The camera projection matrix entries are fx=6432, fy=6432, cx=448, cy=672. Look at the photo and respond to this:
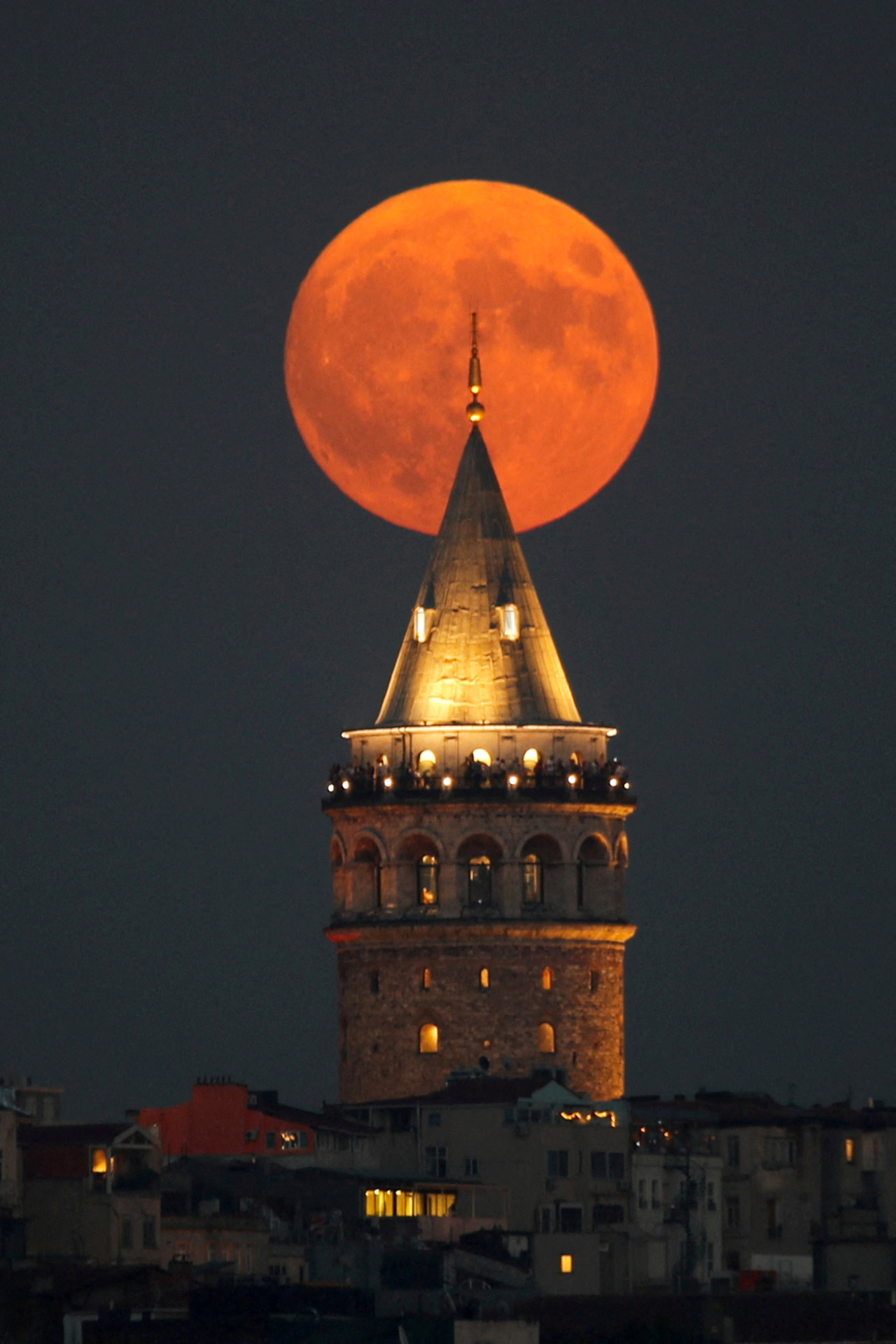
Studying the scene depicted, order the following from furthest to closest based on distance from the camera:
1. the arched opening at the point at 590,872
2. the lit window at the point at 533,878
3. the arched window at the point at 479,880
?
the arched opening at the point at 590,872, the lit window at the point at 533,878, the arched window at the point at 479,880

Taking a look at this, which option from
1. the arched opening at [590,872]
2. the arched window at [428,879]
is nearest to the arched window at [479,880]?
the arched window at [428,879]

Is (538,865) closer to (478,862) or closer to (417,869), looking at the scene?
(478,862)

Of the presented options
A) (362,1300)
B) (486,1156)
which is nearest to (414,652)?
(486,1156)

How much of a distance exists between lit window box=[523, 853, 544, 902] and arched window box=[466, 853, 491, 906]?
2.97 feet

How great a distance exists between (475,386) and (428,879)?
13.7 meters

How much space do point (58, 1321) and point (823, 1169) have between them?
30.6m

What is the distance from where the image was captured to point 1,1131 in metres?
151

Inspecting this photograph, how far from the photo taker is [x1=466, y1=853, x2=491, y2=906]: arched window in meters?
164

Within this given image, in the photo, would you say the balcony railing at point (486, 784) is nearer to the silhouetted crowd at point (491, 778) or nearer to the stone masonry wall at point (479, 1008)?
the silhouetted crowd at point (491, 778)

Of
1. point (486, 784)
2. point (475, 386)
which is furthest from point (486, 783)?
point (475, 386)

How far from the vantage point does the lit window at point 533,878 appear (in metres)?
164

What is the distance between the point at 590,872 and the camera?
165 meters

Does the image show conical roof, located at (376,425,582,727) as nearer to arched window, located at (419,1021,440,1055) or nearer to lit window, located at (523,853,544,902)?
lit window, located at (523,853,544,902)

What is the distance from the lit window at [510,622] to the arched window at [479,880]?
18.9 ft
